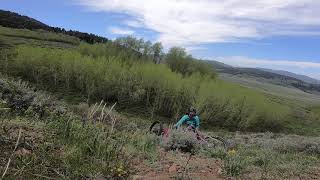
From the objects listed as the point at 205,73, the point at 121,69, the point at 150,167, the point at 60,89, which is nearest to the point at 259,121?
the point at 205,73

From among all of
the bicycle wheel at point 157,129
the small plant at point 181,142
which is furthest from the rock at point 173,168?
the bicycle wheel at point 157,129

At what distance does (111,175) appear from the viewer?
5855mm

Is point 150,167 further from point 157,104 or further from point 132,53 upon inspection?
point 132,53

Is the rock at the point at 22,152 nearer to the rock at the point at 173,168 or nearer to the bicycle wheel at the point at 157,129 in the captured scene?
the rock at the point at 173,168

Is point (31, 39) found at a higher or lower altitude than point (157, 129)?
lower

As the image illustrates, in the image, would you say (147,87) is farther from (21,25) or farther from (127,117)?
(21,25)

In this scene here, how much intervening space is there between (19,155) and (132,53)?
61823 millimetres

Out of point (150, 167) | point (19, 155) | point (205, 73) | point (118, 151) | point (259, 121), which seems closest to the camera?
point (19, 155)

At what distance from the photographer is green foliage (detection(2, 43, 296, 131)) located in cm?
5462

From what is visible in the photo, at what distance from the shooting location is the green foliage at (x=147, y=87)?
5462 centimetres

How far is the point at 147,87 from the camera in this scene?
56.2 m

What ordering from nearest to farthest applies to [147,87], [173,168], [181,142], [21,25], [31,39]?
[173,168] < [181,142] < [147,87] < [31,39] < [21,25]

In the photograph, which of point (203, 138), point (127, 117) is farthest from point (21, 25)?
point (203, 138)

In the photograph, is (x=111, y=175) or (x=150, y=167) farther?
(x=150, y=167)
